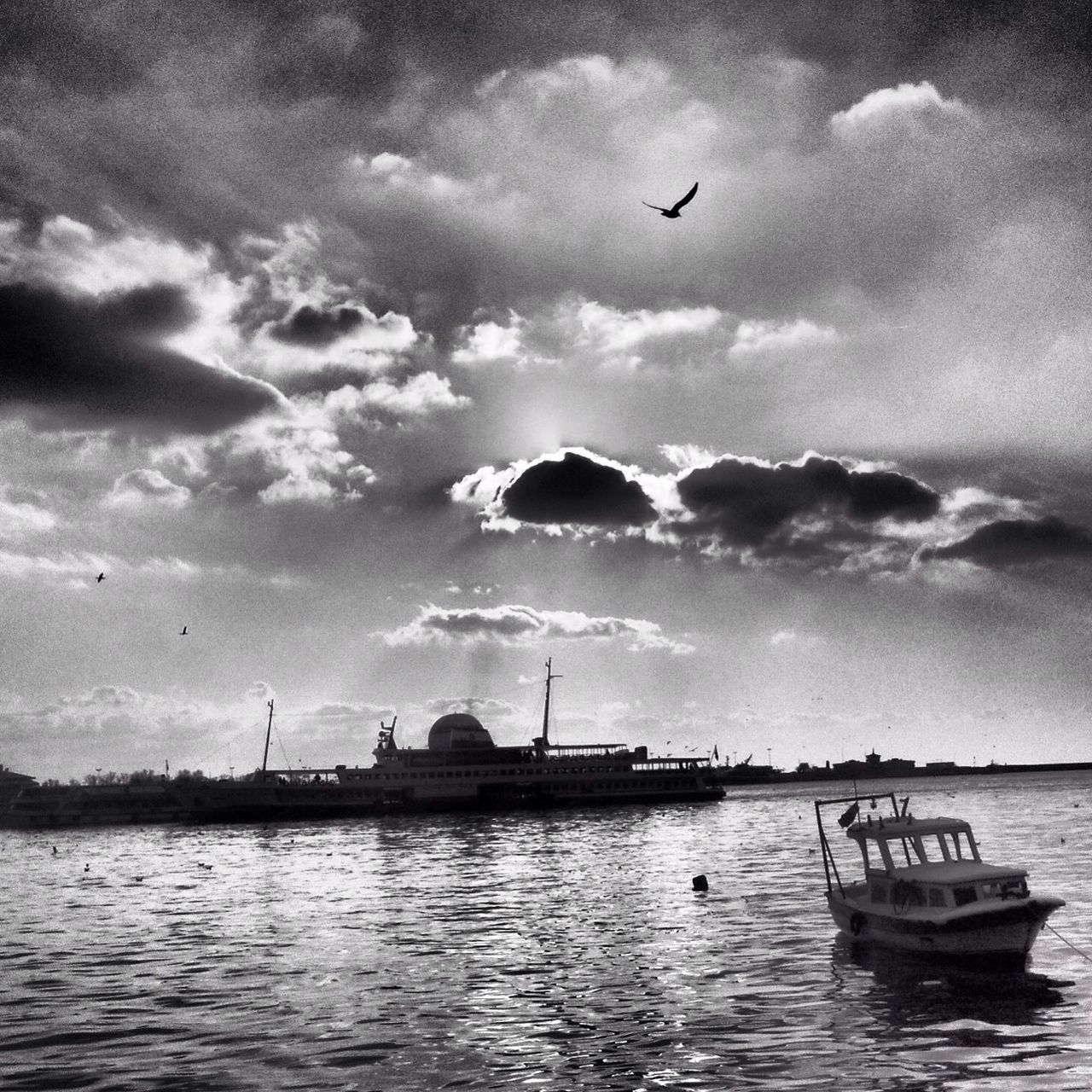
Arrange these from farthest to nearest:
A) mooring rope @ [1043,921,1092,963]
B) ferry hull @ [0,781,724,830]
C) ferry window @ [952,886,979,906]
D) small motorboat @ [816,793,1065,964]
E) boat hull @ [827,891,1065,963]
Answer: ferry hull @ [0,781,724,830]
mooring rope @ [1043,921,1092,963]
ferry window @ [952,886,979,906]
small motorboat @ [816,793,1065,964]
boat hull @ [827,891,1065,963]

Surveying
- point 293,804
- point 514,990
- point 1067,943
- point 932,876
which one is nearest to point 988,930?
point 932,876

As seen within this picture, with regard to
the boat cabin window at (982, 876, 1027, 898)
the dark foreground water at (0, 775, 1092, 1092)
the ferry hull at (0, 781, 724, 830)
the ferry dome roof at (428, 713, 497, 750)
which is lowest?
the dark foreground water at (0, 775, 1092, 1092)

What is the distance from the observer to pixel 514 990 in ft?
100

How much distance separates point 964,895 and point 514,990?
1355 cm

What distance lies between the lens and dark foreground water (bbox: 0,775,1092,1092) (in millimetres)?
22500

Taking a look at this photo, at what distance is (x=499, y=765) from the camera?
6614 inches

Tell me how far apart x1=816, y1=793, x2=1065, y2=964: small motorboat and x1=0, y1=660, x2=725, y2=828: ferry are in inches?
5137

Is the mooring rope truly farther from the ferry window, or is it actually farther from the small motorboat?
the ferry window

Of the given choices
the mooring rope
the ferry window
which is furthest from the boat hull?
the mooring rope

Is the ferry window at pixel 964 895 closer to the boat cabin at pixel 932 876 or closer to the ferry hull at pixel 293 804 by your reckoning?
the boat cabin at pixel 932 876

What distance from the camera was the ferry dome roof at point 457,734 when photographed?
177000 mm

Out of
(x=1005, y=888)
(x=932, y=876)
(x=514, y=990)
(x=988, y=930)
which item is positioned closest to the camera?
(x=988, y=930)

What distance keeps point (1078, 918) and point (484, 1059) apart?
27292mm

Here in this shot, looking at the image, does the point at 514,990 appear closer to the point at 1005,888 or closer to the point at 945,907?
the point at 945,907
